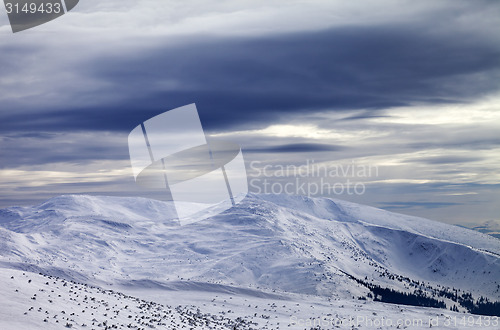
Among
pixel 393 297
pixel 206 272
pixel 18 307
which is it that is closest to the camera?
pixel 18 307

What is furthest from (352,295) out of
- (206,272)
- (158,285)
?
(158,285)

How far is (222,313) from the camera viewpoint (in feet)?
294

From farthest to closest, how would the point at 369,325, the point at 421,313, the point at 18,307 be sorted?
the point at 421,313
the point at 369,325
the point at 18,307

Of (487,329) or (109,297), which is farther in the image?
(487,329)

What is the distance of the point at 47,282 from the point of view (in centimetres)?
5684

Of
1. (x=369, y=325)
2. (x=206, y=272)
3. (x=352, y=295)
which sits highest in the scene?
(x=369, y=325)

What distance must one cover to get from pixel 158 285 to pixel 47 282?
73.1 m

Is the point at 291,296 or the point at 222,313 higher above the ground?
the point at 222,313

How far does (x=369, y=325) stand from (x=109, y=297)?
48973 mm

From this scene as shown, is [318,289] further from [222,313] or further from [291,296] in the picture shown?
[222,313]

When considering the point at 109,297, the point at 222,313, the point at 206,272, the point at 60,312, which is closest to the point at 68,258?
the point at 206,272

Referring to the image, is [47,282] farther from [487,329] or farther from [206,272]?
[206,272]

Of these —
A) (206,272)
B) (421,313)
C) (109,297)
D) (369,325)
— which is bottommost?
(206,272)

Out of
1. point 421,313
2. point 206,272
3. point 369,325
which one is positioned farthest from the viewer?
point 206,272
